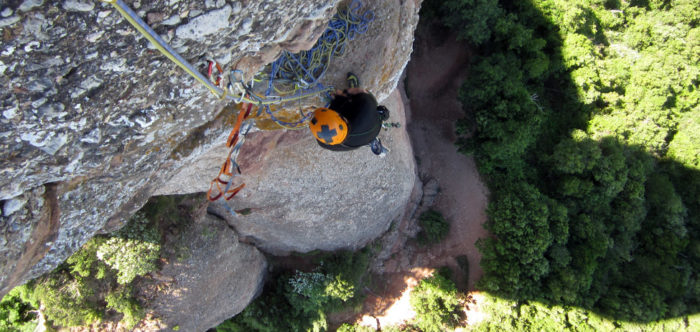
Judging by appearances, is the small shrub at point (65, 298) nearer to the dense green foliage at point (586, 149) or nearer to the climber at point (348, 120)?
the climber at point (348, 120)

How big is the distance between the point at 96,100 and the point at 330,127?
2453mm

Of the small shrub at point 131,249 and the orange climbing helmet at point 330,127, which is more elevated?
the orange climbing helmet at point 330,127

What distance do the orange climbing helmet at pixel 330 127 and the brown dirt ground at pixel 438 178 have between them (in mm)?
7826

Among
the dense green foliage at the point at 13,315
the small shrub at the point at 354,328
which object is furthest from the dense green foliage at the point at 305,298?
the dense green foliage at the point at 13,315

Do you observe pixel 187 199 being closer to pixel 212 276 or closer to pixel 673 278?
pixel 212 276

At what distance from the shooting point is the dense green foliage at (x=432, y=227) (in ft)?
38.0

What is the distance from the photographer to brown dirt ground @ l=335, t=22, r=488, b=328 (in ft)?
37.8

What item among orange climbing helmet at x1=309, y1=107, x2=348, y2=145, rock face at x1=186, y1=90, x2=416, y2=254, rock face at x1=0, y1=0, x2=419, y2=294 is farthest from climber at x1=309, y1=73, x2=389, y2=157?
rock face at x1=186, y1=90, x2=416, y2=254

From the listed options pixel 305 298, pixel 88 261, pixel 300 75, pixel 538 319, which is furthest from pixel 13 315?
pixel 538 319

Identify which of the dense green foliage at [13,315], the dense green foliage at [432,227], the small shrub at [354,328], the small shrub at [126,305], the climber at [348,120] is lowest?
the small shrub at [354,328]

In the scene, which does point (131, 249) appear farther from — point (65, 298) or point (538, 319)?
point (538, 319)

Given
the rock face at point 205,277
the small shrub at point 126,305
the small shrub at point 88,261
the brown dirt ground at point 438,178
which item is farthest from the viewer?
the brown dirt ground at point 438,178

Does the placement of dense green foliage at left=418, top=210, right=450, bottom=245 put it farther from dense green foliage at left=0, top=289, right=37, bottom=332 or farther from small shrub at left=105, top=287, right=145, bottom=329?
dense green foliage at left=0, top=289, right=37, bottom=332

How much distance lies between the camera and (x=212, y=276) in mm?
8273
